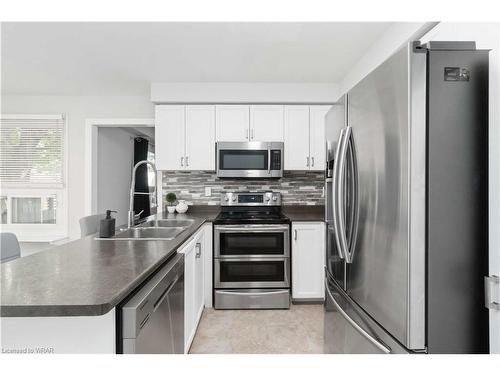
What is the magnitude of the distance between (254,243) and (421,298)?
188 centimetres

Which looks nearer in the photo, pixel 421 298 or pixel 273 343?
pixel 421 298

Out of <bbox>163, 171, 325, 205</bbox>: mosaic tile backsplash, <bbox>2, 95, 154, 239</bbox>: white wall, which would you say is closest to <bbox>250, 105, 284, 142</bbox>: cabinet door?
Answer: <bbox>163, 171, 325, 205</bbox>: mosaic tile backsplash

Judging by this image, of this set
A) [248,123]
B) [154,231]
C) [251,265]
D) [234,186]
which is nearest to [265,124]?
[248,123]

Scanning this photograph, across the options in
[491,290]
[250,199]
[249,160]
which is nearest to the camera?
[491,290]

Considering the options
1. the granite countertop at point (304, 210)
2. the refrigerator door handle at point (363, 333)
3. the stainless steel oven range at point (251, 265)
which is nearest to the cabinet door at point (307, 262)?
the stainless steel oven range at point (251, 265)

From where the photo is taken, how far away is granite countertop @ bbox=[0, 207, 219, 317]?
802 millimetres

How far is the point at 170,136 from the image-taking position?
125 inches

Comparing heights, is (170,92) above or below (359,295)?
above

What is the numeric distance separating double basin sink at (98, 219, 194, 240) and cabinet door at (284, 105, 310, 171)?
4.54 feet

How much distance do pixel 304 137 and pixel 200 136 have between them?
3.94ft

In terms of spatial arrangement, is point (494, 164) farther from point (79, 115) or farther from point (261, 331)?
point (79, 115)
